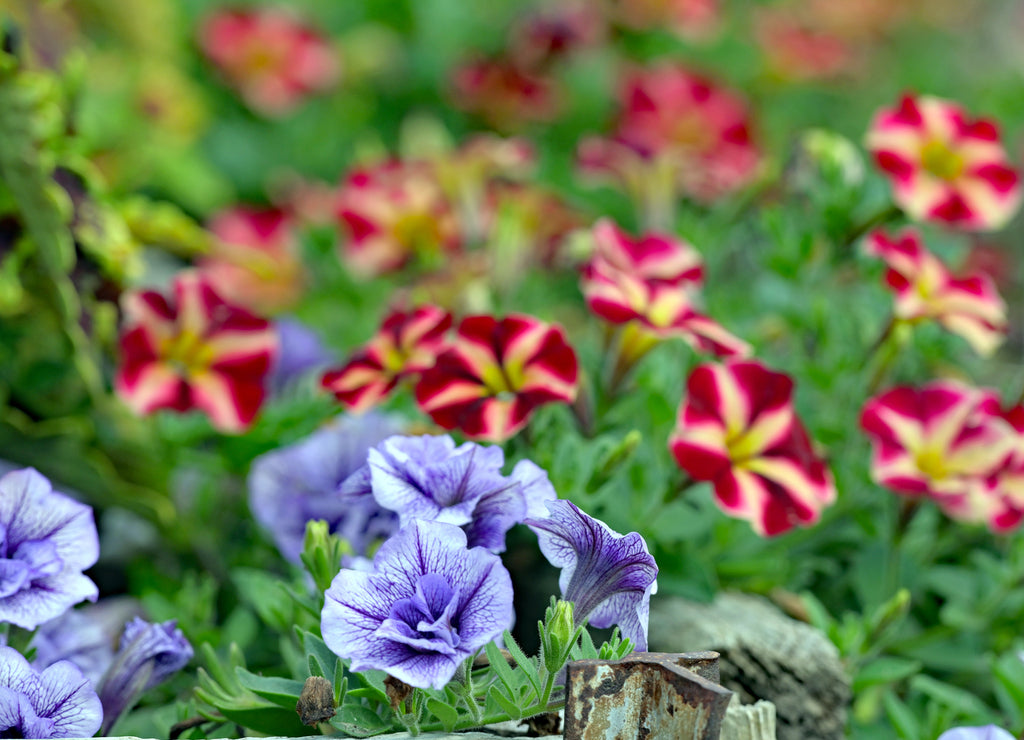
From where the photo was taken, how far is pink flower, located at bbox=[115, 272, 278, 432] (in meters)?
1.23

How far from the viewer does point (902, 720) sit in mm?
990

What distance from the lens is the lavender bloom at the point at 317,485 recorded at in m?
0.99

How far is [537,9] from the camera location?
253 cm

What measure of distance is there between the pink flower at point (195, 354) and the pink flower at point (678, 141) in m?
0.69

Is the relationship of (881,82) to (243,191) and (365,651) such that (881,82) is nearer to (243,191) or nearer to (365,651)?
(243,191)

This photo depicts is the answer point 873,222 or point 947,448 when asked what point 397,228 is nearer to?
point 873,222

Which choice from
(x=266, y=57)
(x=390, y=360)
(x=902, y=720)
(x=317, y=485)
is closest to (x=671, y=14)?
(x=266, y=57)

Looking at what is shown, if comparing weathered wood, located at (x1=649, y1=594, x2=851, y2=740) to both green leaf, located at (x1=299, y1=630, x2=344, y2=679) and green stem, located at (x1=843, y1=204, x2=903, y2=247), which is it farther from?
green stem, located at (x1=843, y1=204, x2=903, y2=247)

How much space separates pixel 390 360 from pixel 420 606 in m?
0.43

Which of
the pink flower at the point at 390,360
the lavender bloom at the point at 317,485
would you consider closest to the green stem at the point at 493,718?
the lavender bloom at the point at 317,485

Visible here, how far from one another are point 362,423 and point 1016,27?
3755 mm

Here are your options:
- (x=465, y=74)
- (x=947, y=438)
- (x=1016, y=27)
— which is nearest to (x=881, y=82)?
(x=1016, y=27)

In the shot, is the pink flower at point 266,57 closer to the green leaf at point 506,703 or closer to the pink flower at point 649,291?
the pink flower at point 649,291

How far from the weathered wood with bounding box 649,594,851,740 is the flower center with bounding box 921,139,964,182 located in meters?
0.68
